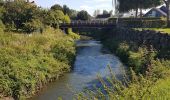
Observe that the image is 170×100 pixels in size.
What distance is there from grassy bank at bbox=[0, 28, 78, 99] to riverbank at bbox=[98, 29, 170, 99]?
718cm

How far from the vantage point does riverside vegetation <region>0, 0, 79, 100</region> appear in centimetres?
2727

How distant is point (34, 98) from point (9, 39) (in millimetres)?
12453

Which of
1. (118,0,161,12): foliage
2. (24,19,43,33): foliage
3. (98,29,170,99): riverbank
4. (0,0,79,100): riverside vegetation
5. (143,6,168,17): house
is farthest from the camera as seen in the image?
(143,6,168,17): house

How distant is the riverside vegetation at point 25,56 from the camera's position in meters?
27.3

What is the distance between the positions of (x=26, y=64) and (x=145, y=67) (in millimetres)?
9517

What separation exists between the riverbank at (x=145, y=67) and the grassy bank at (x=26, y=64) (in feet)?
23.5

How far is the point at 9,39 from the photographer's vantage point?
3853 cm

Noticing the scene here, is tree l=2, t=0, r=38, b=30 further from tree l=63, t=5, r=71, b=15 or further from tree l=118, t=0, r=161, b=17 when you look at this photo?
tree l=63, t=5, r=71, b=15

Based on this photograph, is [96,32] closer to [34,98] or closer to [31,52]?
[31,52]

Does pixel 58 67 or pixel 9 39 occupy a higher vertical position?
pixel 9 39

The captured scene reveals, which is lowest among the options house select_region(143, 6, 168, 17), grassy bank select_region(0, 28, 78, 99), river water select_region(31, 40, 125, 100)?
river water select_region(31, 40, 125, 100)

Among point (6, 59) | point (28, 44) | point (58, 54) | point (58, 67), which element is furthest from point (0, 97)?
point (58, 54)

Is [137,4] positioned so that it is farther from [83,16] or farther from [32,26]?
[32,26]

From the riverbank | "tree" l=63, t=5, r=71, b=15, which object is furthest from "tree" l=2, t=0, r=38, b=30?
"tree" l=63, t=5, r=71, b=15
